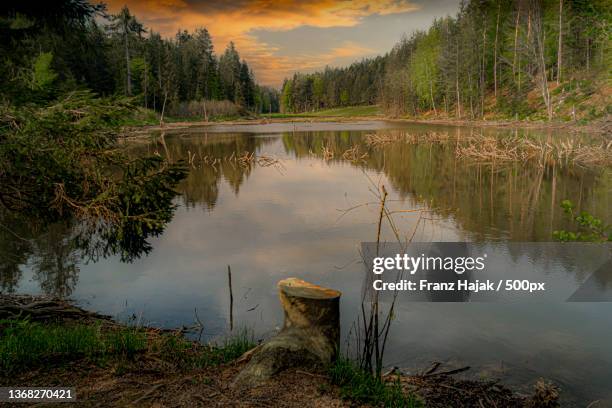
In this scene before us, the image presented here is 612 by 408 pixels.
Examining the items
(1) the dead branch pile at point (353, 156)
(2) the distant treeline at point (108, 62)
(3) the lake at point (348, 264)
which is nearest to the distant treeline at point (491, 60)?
(1) the dead branch pile at point (353, 156)

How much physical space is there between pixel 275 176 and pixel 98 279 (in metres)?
16.7

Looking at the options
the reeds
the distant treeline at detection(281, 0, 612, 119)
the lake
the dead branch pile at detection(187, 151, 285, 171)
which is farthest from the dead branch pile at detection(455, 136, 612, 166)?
the distant treeline at detection(281, 0, 612, 119)

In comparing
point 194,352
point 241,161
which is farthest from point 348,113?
point 194,352

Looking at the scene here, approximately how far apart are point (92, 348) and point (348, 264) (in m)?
6.07

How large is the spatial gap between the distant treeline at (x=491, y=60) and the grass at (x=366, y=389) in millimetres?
41903

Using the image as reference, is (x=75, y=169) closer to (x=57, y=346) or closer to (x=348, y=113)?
(x=57, y=346)

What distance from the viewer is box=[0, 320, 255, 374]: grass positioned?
17.6 feet

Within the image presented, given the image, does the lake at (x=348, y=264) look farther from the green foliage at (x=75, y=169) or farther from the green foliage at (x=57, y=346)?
the green foliage at (x=75, y=169)

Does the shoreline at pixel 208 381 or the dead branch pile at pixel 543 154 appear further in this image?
the dead branch pile at pixel 543 154

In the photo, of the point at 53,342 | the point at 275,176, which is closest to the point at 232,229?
the point at 53,342

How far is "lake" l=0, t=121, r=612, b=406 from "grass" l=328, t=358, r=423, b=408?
1346mm

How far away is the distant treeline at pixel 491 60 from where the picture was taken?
199ft

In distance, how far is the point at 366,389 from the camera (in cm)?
483

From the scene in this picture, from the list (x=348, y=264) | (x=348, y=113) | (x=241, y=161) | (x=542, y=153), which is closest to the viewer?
(x=348, y=264)
